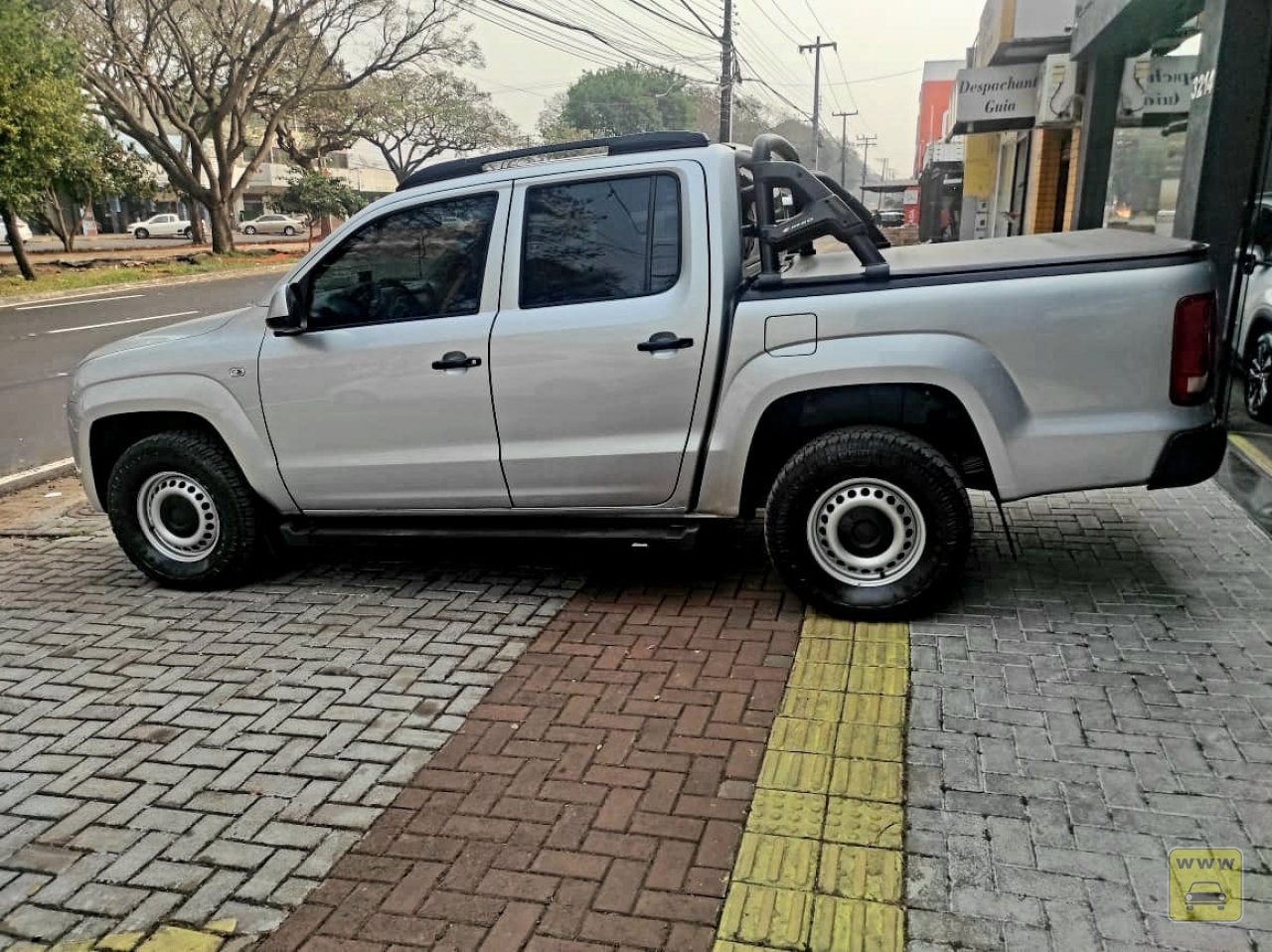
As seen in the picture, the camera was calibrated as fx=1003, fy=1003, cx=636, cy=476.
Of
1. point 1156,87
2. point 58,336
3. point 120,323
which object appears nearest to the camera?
point 1156,87

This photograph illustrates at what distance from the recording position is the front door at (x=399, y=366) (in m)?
4.66

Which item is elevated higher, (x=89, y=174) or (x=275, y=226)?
(x=89, y=174)

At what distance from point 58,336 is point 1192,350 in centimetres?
1679

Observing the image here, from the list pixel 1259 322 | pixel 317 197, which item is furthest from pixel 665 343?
pixel 317 197

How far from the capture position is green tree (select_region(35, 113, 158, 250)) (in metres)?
24.2

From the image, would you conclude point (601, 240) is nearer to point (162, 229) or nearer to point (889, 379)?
point (889, 379)

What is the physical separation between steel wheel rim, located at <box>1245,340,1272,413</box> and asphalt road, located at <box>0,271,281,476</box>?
9.46 m

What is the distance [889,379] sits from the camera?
4.14 m

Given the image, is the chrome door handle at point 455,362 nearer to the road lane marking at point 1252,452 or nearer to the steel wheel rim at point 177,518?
the steel wheel rim at point 177,518

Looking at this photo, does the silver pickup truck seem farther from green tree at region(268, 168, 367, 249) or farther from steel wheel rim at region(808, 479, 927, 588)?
green tree at region(268, 168, 367, 249)

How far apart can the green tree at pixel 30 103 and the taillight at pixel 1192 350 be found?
23.0 metres

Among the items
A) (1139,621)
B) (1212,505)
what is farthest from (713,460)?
(1212,505)

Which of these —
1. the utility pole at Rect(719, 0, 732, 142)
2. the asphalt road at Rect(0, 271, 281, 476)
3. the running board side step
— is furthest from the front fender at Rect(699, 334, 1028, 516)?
the utility pole at Rect(719, 0, 732, 142)

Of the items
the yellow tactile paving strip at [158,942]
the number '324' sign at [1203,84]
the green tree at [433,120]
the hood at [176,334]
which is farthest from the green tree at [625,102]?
the yellow tactile paving strip at [158,942]
